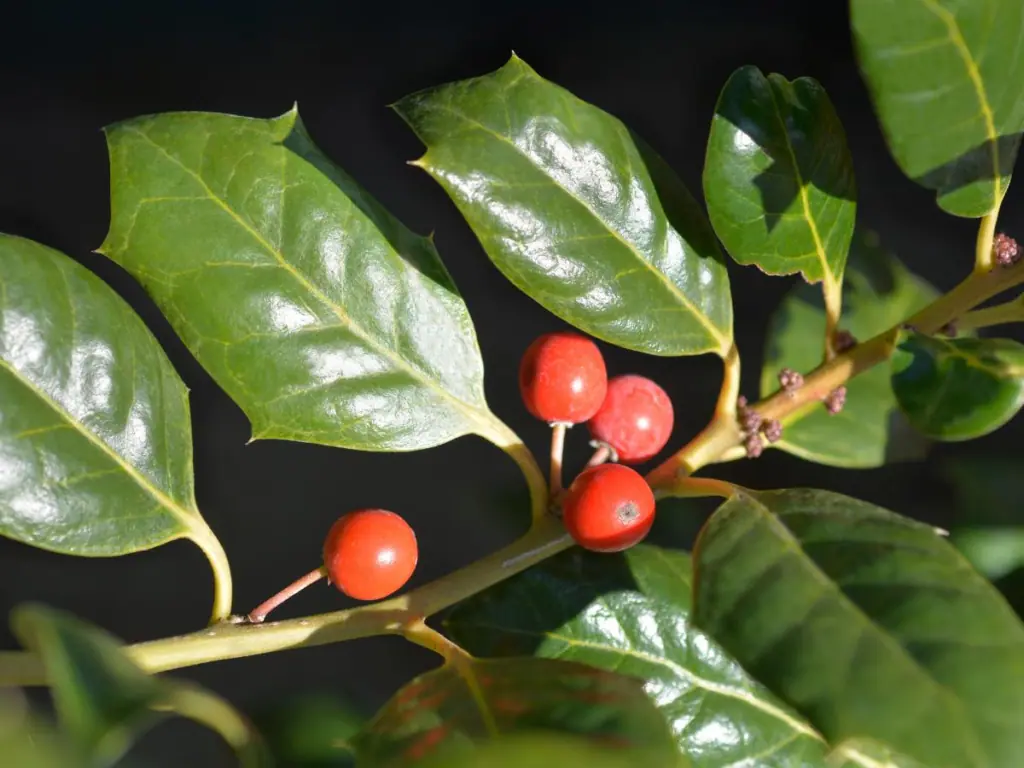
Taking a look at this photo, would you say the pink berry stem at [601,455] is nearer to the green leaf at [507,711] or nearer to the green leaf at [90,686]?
the green leaf at [507,711]

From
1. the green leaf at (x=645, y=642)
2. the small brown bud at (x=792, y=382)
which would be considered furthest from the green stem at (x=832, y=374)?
the green leaf at (x=645, y=642)

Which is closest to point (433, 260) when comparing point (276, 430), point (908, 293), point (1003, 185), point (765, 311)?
point (276, 430)

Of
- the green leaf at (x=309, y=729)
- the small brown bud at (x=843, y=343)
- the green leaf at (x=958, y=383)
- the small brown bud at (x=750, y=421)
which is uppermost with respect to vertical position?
the green leaf at (x=958, y=383)

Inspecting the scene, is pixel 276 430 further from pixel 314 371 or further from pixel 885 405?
pixel 885 405

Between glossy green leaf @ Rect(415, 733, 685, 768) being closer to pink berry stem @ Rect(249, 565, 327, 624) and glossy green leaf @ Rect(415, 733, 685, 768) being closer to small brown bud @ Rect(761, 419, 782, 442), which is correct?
pink berry stem @ Rect(249, 565, 327, 624)

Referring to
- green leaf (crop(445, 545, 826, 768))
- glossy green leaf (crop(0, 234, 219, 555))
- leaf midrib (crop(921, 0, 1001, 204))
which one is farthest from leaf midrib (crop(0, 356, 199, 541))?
leaf midrib (crop(921, 0, 1001, 204))

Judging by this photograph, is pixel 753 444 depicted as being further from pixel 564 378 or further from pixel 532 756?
pixel 532 756
